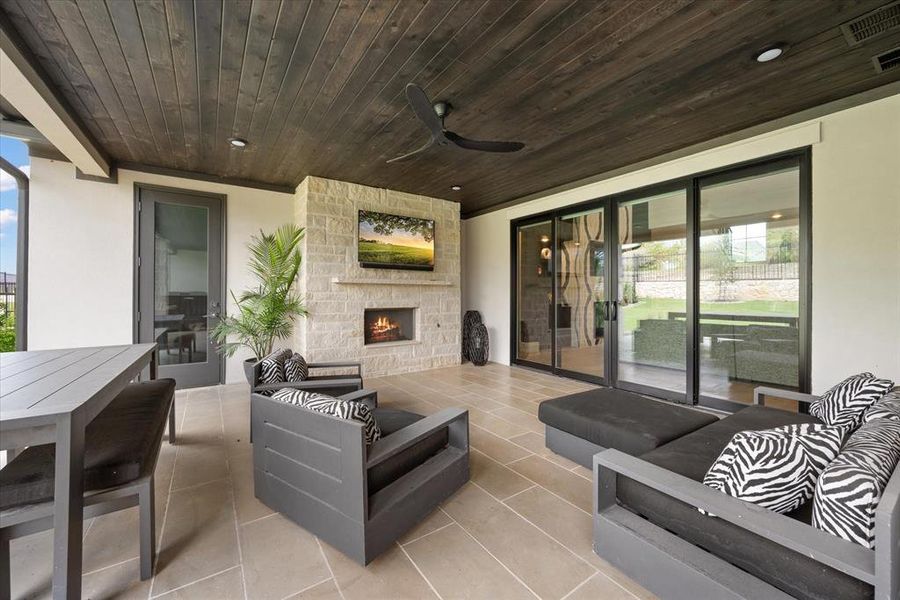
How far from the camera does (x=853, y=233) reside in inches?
117

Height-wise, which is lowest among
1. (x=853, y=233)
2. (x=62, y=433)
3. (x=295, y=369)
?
(x=295, y=369)

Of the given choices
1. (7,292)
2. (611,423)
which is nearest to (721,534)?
(611,423)

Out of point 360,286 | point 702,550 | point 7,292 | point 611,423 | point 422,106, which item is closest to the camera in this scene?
point 702,550

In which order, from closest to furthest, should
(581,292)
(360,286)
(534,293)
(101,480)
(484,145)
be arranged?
(101,480) → (484,145) → (581,292) → (360,286) → (534,293)

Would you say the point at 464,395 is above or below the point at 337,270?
below

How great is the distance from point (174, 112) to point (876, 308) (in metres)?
6.00

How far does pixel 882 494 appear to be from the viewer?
1.04 meters

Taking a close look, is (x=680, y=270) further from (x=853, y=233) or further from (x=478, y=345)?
(x=478, y=345)

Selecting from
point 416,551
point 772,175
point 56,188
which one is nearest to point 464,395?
point 416,551

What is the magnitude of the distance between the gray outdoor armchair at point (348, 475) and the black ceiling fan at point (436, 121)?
6.67 feet

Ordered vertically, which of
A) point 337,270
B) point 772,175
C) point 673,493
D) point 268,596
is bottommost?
point 268,596

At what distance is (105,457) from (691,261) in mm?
4874

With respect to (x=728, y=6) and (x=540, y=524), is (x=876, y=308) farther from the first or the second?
(x=540, y=524)

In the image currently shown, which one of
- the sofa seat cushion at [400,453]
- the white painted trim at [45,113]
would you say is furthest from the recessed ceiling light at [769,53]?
the white painted trim at [45,113]
